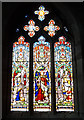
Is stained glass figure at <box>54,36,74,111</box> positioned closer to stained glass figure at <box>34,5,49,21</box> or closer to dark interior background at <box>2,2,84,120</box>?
dark interior background at <box>2,2,84,120</box>

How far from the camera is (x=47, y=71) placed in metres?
3.51

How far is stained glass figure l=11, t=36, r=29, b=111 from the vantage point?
11.1 feet

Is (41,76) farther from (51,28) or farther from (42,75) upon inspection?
(51,28)

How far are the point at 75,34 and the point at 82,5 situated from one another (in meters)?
0.66

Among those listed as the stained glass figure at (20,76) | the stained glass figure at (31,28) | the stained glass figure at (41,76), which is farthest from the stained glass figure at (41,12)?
the stained glass figure at (20,76)

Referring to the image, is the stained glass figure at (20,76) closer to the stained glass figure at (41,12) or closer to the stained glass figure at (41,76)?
the stained glass figure at (41,76)

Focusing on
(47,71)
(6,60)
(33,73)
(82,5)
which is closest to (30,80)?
(33,73)

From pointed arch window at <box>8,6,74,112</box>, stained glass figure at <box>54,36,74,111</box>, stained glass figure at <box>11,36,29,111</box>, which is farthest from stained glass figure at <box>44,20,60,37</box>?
stained glass figure at <box>11,36,29,111</box>

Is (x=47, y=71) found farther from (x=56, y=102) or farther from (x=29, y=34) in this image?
(x=29, y=34)

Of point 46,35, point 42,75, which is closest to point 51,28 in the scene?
point 46,35

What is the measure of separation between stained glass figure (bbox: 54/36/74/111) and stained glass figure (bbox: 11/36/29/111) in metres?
0.64

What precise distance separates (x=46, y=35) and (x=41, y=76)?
0.93m

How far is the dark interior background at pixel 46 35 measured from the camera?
10.7ft

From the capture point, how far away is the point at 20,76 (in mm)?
3496
